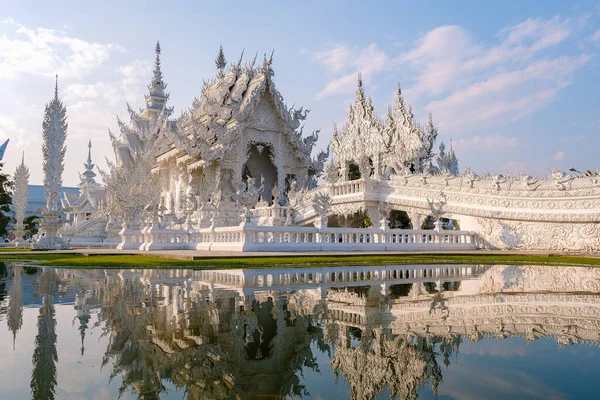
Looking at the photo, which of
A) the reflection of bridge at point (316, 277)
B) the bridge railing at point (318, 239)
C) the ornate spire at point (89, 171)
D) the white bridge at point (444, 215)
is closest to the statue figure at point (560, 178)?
the white bridge at point (444, 215)

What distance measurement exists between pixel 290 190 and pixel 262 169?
5.51m

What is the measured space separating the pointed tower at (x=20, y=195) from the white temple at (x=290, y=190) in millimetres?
3921

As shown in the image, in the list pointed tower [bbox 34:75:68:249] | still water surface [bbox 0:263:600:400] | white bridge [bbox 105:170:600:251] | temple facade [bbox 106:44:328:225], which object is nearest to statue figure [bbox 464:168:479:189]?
white bridge [bbox 105:170:600:251]

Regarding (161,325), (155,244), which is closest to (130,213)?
(155,244)

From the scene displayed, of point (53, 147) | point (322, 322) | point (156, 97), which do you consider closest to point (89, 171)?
point (156, 97)

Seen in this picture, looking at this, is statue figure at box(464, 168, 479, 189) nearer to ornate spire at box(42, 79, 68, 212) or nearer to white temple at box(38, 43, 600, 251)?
white temple at box(38, 43, 600, 251)

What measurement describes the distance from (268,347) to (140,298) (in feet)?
9.06

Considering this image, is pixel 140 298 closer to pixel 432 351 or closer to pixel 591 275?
pixel 432 351

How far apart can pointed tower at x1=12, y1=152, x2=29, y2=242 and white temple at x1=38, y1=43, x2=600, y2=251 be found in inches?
154

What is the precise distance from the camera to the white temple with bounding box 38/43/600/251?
16719 millimetres

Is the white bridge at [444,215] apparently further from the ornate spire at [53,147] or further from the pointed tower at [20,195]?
the pointed tower at [20,195]

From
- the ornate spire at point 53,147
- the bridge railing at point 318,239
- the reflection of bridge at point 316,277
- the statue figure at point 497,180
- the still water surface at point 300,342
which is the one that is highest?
the ornate spire at point 53,147

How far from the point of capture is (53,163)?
22.3 metres

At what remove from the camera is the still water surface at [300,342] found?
2758 mm
